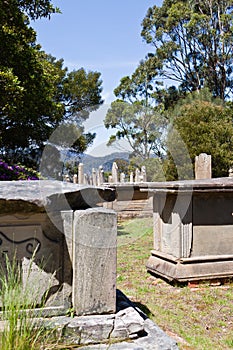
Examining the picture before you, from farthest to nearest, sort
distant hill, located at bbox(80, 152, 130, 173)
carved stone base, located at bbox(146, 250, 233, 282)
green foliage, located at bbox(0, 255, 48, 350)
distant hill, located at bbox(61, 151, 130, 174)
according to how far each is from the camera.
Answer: distant hill, located at bbox(61, 151, 130, 174)
distant hill, located at bbox(80, 152, 130, 173)
carved stone base, located at bbox(146, 250, 233, 282)
green foliage, located at bbox(0, 255, 48, 350)

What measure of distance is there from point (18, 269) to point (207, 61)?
914 inches

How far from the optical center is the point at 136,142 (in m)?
20.7

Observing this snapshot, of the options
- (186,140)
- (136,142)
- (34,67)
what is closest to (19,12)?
(34,67)

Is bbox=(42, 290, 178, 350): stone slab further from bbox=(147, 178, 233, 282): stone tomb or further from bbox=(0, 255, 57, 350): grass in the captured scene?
bbox=(147, 178, 233, 282): stone tomb

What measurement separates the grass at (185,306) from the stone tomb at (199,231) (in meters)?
0.19

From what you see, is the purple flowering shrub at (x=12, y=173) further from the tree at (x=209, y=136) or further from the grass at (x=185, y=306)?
the tree at (x=209, y=136)

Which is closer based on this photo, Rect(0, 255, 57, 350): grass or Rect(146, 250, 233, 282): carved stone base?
Rect(0, 255, 57, 350): grass

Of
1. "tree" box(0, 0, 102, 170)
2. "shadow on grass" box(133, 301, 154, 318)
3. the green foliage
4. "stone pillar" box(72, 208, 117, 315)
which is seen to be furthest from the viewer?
"tree" box(0, 0, 102, 170)

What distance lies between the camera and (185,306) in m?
3.97

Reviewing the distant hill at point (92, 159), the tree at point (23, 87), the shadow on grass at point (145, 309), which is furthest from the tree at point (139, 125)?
the shadow on grass at point (145, 309)

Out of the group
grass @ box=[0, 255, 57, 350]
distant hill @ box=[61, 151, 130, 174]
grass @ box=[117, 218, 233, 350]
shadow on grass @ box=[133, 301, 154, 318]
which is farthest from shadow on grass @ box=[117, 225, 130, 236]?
grass @ box=[0, 255, 57, 350]

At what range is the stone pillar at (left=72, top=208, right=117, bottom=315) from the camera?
2.63 meters

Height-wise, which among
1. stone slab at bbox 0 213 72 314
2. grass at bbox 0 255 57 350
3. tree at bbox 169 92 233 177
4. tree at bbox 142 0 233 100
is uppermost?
tree at bbox 142 0 233 100

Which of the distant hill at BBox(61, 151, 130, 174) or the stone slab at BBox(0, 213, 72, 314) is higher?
the distant hill at BBox(61, 151, 130, 174)
